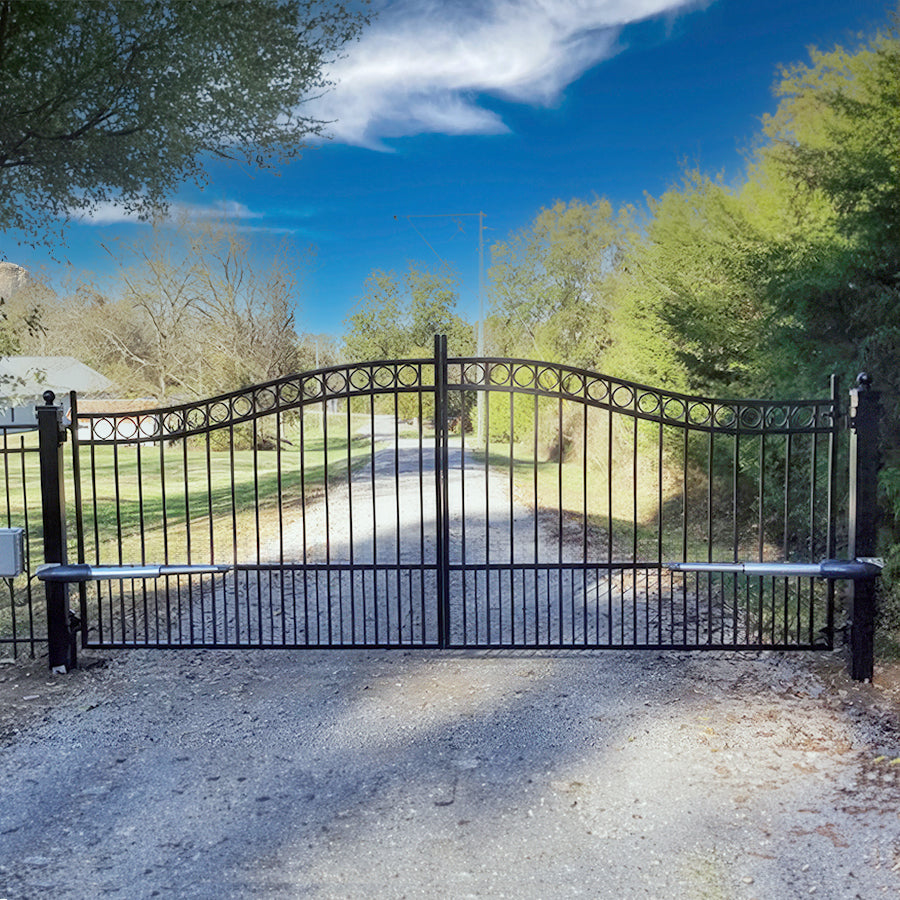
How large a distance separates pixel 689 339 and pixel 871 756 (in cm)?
595

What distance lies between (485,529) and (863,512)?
12.4 ft

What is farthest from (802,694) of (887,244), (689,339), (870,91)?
(689,339)

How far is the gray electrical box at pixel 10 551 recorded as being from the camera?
14.1 feet

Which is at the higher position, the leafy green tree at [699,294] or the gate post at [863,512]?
the leafy green tree at [699,294]

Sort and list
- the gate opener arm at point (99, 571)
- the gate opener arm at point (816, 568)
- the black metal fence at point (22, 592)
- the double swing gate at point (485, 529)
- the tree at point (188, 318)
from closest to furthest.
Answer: the gate opener arm at point (816, 568) < the gate opener arm at point (99, 571) < the double swing gate at point (485, 529) < the black metal fence at point (22, 592) < the tree at point (188, 318)

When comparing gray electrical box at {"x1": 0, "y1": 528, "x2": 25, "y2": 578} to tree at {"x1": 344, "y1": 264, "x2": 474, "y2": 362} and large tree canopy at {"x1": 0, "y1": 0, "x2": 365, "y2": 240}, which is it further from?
tree at {"x1": 344, "y1": 264, "x2": 474, "y2": 362}

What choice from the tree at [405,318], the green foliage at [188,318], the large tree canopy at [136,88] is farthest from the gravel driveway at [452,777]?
the tree at [405,318]

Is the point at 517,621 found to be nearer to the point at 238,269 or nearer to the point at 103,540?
the point at 103,540

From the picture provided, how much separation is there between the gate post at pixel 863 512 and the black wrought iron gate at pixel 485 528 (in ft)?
0.54

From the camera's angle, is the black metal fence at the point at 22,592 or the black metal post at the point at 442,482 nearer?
the black metal post at the point at 442,482

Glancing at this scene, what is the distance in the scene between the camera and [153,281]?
16312 millimetres

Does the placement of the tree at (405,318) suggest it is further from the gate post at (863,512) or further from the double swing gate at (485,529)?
the gate post at (863,512)

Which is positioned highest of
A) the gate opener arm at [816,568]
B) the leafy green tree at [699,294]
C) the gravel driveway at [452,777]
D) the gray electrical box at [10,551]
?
the leafy green tree at [699,294]

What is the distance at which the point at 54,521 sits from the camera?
4.30 meters
